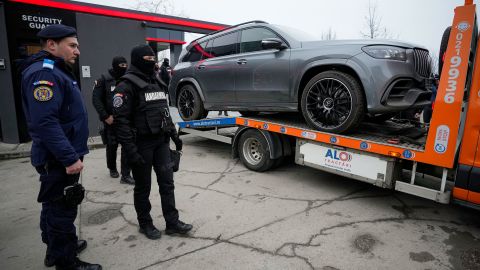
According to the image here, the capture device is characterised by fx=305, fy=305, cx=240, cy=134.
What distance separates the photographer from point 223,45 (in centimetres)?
547

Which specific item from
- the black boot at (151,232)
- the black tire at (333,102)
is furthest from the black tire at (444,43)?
the black boot at (151,232)

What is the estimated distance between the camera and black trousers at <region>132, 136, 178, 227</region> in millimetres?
2879

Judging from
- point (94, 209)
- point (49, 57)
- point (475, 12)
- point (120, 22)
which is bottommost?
point (94, 209)

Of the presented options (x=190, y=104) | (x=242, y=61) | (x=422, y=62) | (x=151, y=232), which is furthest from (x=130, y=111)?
(x=190, y=104)

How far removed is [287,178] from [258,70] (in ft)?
5.70

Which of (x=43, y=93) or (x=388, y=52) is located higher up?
(x=388, y=52)

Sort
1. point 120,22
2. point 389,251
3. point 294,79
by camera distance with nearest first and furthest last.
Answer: point 389,251 < point 294,79 < point 120,22

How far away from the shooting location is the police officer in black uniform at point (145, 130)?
2.67 metres

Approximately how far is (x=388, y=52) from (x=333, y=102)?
0.82 metres

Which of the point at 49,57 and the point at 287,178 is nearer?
the point at 49,57

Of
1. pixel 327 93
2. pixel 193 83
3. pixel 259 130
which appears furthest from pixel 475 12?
pixel 193 83

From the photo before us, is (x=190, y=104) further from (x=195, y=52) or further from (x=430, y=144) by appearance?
(x=430, y=144)

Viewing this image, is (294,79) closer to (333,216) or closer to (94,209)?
(333,216)

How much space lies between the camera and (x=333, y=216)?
11.5 feet
